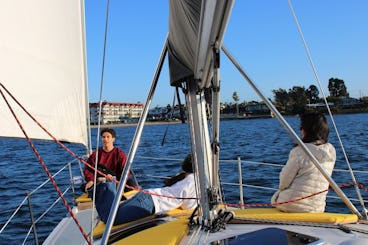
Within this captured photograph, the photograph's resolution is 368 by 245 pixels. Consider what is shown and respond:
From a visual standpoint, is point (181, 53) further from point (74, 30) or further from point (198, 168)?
point (74, 30)

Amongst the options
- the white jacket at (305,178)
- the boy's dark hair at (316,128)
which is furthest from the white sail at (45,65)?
the boy's dark hair at (316,128)

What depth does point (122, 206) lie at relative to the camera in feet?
10.1

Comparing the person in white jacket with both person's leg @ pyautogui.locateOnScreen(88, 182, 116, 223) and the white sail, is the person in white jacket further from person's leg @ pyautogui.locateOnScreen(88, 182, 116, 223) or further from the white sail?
the white sail

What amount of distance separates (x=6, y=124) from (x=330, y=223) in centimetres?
209

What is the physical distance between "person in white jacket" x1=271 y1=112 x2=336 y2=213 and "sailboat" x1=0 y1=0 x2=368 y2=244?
0.88ft

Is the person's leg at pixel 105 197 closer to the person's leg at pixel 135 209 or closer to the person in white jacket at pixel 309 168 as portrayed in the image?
the person's leg at pixel 135 209

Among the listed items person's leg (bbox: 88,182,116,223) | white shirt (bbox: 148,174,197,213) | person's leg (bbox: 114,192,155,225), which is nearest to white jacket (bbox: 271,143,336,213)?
white shirt (bbox: 148,174,197,213)

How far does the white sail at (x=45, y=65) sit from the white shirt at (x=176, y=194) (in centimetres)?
95

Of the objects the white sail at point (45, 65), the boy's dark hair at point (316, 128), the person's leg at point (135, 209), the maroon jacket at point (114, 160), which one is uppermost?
the white sail at point (45, 65)

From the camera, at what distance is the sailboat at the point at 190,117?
2135 mm

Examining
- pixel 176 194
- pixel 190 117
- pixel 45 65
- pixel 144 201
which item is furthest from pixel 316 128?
pixel 45 65

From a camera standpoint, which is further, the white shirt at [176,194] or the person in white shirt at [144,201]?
the white shirt at [176,194]

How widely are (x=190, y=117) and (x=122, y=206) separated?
0.91m

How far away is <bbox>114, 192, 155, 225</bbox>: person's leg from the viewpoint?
306cm
